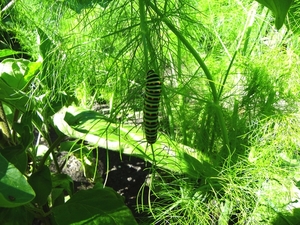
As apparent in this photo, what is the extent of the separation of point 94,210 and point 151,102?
0.75ft

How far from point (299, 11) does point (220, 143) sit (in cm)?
35

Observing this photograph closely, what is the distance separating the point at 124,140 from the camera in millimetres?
779

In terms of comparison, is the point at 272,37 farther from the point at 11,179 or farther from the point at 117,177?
the point at 11,179

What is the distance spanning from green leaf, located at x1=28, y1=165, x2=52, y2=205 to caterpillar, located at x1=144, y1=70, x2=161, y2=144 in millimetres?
218

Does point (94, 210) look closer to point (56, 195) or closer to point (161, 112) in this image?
point (56, 195)

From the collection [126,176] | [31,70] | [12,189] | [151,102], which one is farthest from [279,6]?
[126,176]

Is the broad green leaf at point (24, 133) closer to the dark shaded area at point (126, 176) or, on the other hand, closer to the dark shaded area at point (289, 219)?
the dark shaded area at point (126, 176)

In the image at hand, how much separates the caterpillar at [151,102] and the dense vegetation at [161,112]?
2.8 inches

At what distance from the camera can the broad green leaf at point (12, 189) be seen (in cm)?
50

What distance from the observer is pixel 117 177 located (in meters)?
1.14

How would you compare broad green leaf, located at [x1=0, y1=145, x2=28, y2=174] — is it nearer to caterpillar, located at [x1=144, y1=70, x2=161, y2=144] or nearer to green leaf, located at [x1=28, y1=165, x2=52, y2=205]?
green leaf, located at [x1=28, y1=165, x2=52, y2=205]

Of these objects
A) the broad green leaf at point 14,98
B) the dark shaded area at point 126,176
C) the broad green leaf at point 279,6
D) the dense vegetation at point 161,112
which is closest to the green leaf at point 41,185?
the dense vegetation at point 161,112

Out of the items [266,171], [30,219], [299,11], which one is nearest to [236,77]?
[299,11]

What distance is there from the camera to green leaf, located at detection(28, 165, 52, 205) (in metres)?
0.72
